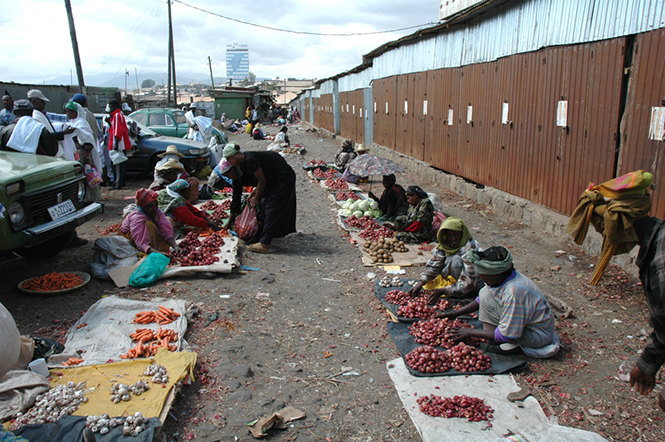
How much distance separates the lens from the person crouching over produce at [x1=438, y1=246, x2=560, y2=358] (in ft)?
12.5

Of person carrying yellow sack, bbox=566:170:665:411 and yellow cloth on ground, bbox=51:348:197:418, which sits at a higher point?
person carrying yellow sack, bbox=566:170:665:411

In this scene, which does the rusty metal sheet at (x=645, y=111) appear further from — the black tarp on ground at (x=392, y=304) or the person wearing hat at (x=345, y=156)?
the person wearing hat at (x=345, y=156)

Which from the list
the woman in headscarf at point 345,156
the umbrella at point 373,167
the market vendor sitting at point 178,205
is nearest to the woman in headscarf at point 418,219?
the umbrella at point 373,167

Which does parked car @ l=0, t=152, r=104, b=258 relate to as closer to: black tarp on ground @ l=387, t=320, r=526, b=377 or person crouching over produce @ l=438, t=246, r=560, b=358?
black tarp on ground @ l=387, t=320, r=526, b=377

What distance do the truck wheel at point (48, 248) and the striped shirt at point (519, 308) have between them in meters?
5.78

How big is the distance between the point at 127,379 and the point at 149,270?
233 centimetres

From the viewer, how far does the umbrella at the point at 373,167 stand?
8.59 metres

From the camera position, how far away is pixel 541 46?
25.6 feet

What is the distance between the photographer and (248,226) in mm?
7223

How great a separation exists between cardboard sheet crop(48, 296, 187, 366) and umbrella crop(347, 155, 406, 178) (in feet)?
15.8

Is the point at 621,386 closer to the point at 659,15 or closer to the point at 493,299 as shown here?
the point at 493,299

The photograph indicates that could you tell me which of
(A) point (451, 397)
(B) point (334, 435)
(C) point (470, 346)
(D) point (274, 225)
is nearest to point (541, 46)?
(D) point (274, 225)

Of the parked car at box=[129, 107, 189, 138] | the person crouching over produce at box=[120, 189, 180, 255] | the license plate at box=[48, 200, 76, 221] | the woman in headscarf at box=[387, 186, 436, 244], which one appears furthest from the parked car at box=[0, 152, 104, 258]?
the parked car at box=[129, 107, 189, 138]

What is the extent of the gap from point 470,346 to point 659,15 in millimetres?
4591
